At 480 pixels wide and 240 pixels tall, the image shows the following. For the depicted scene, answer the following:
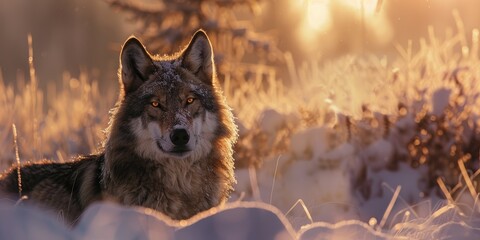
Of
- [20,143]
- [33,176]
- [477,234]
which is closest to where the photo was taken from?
[477,234]

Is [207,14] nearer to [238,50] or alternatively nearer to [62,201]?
[238,50]

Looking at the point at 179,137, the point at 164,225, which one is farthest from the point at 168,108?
the point at 164,225

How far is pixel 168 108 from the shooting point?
19.1 ft

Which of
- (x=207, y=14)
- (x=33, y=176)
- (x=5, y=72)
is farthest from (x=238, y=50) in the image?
(x=5, y=72)

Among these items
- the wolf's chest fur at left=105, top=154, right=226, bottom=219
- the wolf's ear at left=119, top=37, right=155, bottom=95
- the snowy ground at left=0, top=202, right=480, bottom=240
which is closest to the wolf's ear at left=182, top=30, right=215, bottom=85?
the wolf's ear at left=119, top=37, right=155, bottom=95

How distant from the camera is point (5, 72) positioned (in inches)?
1668

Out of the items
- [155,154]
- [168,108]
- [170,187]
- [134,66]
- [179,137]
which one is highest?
[134,66]

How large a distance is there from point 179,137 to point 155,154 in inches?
12.8

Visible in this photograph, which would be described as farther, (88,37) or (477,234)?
(88,37)

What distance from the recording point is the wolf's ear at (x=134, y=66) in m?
6.04

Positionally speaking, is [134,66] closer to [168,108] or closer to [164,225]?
[168,108]

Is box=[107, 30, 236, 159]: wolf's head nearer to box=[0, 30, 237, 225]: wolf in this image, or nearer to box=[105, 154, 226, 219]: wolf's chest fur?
box=[0, 30, 237, 225]: wolf

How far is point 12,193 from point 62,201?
50 cm


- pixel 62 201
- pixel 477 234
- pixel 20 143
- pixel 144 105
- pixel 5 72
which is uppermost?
pixel 144 105
